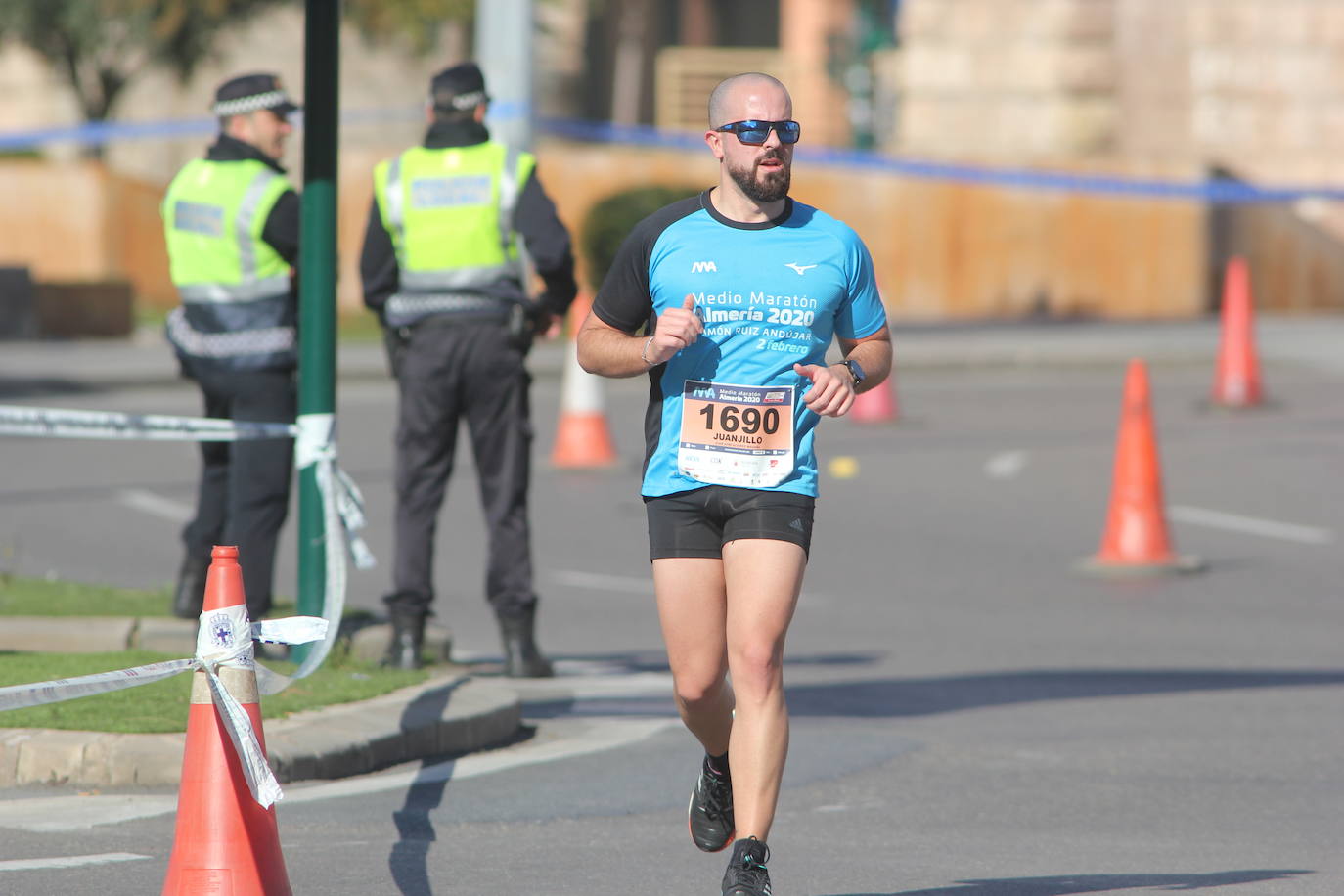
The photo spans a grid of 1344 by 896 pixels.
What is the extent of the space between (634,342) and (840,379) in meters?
0.53

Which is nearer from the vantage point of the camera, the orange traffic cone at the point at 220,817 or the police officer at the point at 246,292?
the orange traffic cone at the point at 220,817

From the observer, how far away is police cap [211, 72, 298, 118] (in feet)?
28.2

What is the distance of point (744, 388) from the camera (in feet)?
17.4

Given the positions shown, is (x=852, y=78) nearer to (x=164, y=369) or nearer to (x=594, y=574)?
(x=164, y=369)

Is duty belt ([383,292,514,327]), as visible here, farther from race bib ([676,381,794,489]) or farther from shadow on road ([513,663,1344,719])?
Answer: race bib ([676,381,794,489])

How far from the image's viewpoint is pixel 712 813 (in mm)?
5516

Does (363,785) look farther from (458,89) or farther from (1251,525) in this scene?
(1251,525)

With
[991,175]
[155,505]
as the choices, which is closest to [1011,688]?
[155,505]

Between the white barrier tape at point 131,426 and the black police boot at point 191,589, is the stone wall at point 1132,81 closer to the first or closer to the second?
the black police boot at point 191,589

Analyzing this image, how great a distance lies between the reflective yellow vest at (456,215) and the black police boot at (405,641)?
1089mm

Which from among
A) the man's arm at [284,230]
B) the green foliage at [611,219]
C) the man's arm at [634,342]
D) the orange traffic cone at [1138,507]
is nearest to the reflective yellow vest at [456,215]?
the man's arm at [284,230]

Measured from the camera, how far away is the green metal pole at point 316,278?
25.6 ft

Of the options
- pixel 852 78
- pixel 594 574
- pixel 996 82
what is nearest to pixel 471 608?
pixel 594 574

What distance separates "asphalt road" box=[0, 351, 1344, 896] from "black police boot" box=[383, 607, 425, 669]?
49 cm
